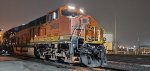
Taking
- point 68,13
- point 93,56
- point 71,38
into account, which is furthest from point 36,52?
point 93,56

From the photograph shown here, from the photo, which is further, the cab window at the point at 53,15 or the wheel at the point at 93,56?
the cab window at the point at 53,15

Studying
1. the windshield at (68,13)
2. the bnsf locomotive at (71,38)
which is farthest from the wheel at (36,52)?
the windshield at (68,13)

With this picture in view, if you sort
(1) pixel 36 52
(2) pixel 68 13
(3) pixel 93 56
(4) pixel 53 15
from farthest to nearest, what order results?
(1) pixel 36 52, (4) pixel 53 15, (2) pixel 68 13, (3) pixel 93 56

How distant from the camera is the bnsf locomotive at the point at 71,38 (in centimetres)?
1836

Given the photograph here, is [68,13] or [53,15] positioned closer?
[68,13]

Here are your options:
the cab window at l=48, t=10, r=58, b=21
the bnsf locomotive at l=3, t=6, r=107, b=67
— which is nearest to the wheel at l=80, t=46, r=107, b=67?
the bnsf locomotive at l=3, t=6, r=107, b=67

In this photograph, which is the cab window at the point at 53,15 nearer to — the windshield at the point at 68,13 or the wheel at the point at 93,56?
the windshield at the point at 68,13

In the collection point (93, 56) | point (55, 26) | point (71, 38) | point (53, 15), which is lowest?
point (93, 56)

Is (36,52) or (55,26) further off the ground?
(55,26)

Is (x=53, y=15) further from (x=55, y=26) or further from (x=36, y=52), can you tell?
(x=36, y=52)

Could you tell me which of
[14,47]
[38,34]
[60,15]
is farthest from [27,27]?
[60,15]

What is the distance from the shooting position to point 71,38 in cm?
1839

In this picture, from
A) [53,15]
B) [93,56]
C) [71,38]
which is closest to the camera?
[71,38]

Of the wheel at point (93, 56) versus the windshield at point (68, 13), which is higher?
the windshield at point (68, 13)
